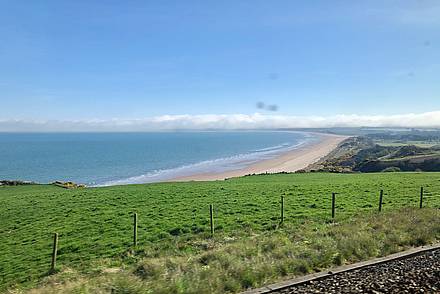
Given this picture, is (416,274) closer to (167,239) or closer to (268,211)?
(167,239)

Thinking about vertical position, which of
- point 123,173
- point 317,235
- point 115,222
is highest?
point 317,235

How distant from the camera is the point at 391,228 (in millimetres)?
10711

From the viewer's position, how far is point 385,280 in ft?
22.1

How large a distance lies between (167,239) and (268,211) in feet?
22.5

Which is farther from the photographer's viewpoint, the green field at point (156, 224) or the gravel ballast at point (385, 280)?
the green field at point (156, 224)

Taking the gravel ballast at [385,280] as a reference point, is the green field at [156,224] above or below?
below

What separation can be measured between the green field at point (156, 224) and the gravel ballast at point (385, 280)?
84 centimetres

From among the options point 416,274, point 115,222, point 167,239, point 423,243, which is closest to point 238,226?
point 167,239

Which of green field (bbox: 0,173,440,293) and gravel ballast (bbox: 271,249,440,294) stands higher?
gravel ballast (bbox: 271,249,440,294)

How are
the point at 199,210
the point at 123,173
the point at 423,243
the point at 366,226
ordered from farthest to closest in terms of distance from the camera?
the point at 123,173, the point at 199,210, the point at 366,226, the point at 423,243

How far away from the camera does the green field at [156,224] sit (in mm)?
11781

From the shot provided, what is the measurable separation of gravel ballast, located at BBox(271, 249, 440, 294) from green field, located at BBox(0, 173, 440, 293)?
2.76 feet

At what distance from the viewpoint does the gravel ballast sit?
6.34m

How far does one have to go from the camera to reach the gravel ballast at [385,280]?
634cm
